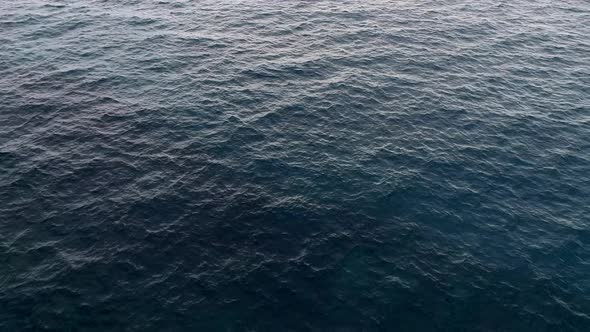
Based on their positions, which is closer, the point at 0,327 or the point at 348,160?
the point at 0,327

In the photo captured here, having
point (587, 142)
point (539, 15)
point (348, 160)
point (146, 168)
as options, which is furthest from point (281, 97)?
point (539, 15)

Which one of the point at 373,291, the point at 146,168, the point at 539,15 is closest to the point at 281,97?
the point at 146,168

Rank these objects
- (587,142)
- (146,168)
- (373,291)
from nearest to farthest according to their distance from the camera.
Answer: (373,291) → (146,168) → (587,142)

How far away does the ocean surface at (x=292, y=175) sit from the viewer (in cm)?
5144

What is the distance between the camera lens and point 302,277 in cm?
5378

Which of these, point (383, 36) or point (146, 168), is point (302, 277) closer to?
point (146, 168)

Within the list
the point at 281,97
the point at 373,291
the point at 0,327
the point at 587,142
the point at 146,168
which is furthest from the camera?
the point at 281,97

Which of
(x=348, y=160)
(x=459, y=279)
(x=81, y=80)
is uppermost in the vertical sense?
(x=81, y=80)

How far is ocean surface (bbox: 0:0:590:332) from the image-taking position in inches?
2025

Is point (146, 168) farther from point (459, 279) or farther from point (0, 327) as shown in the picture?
point (459, 279)

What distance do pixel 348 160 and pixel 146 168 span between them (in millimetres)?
30628

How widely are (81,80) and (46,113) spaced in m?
11.4

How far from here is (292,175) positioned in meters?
68.1

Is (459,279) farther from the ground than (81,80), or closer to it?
closer to it
